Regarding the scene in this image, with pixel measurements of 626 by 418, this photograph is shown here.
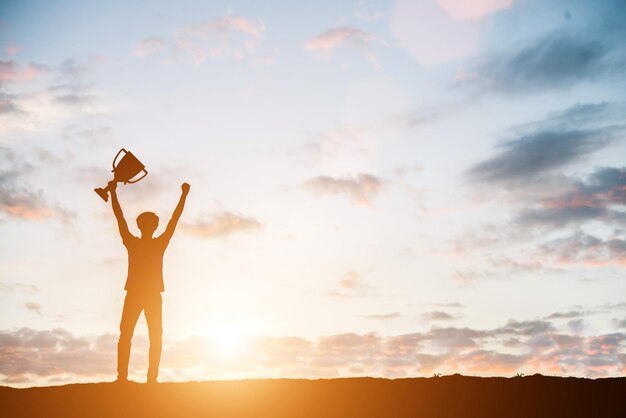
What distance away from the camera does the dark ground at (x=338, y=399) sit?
10.7 metres

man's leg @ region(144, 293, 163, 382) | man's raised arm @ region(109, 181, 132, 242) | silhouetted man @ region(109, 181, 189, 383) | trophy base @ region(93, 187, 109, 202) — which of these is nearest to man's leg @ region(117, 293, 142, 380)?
silhouetted man @ region(109, 181, 189, 383)

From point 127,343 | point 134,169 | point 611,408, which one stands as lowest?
point 611,408

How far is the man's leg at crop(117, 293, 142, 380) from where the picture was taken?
11648mm

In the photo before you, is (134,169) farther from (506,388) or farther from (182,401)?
(506,388)

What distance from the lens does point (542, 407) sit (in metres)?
10.9

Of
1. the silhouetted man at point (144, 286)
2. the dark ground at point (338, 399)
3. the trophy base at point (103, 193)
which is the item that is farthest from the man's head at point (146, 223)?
the dark ground at point (338, 399)

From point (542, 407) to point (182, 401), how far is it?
5600mm

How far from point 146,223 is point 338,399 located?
426 centimetres

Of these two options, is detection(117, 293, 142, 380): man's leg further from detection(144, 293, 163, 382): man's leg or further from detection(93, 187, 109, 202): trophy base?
detection(93, 187, 109, 202): trophy base

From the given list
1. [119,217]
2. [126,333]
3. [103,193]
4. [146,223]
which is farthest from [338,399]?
[103,193]

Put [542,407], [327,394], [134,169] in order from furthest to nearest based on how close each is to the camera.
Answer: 1. [134,169]
2. [327,394]
3. [542,407]

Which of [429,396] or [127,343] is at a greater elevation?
[127,343]

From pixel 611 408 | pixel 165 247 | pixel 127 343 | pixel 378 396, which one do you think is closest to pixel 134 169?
pixel 165 247

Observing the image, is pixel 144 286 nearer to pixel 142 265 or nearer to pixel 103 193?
pixel 142 265
